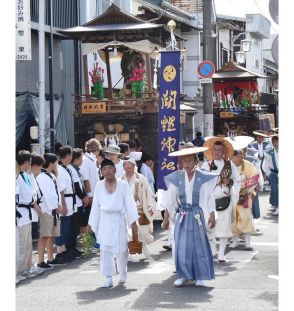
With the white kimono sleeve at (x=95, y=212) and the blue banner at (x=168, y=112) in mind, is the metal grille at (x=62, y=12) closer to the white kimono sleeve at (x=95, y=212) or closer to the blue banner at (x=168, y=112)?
the blue banner at (x=168, y=112)

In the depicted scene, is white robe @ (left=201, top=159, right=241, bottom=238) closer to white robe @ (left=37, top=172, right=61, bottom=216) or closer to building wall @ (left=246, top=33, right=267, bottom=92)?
white robe @ (left=37, top=172, right=61, bottom=216)

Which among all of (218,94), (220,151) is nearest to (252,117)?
(218,94)

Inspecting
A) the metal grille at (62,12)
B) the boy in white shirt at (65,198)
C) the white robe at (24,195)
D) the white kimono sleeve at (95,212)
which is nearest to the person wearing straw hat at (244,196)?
the boy in white shirt at (65,198)

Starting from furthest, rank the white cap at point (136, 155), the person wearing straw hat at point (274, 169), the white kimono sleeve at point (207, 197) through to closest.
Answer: the person wearing straw hat at point (274, 169), the white cap at point (136, 155), the white kimono sleeve at point (207, 197)

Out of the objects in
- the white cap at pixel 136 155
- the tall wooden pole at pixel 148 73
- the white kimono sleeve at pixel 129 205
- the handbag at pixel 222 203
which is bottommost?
the handbag at pixel 222 203

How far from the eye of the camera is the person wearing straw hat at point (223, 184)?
12.2m

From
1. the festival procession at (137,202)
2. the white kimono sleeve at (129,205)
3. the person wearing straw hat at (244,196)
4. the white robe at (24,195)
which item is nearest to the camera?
the festival procession at (137,202)

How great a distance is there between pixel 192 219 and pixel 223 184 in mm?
2374

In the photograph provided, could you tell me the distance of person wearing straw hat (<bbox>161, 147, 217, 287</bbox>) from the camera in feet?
33.1

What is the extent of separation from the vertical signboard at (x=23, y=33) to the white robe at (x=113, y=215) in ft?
24.0

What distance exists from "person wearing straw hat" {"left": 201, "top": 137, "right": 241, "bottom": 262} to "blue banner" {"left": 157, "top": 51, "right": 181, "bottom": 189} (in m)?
1.40

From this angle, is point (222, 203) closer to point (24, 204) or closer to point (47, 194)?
point (47, 194)

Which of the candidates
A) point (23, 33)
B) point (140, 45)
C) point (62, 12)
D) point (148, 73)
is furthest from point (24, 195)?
point (62, 12)

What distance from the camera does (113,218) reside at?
1054 centimetres
